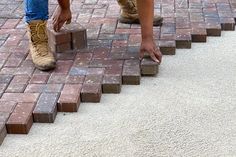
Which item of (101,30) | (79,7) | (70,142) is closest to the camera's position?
(70,142)

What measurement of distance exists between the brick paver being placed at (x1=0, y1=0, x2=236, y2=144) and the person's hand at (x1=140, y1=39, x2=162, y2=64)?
0.03 m

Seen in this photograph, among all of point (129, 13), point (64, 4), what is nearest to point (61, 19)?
point (64, 4)

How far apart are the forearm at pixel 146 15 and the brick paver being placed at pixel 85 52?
0.14m

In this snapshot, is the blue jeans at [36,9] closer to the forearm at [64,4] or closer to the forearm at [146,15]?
the forearm at [64,4]

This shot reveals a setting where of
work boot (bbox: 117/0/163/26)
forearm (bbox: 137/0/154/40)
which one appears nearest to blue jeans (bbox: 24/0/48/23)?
forearm (bbox: 137/0/154/40)

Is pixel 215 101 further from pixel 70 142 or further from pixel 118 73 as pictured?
pixel 70 142

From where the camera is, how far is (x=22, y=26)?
3068mm

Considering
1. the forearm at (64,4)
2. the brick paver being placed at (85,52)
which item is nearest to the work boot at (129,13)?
the brick paver being placed at (85,52)

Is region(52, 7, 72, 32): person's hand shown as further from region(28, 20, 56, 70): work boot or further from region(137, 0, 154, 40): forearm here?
region(137, 0, 154, 40): forearm

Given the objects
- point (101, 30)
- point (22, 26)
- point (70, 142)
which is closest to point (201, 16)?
point (101, 30)

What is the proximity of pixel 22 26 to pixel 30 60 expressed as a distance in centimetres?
51

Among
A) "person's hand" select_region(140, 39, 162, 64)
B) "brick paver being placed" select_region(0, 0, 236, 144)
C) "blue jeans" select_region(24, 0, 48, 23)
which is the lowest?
"brick paver being placed" select_region(0, 0, 236, 144)

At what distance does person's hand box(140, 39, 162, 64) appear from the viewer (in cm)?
253

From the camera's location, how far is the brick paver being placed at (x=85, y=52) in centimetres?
223
